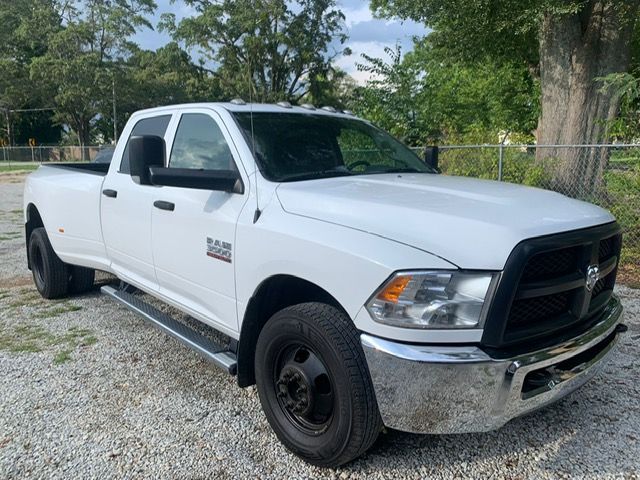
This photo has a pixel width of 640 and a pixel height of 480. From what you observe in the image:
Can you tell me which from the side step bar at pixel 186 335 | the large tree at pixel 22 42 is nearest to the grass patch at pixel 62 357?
the side step bar at pixel 186 335

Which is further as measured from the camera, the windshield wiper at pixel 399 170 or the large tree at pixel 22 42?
the large tree at pixel 22 42

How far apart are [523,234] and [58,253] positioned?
4.68 m

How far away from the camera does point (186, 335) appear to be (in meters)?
3.47

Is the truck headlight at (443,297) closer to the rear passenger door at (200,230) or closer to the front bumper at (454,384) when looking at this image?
the front bumper at (454,384)

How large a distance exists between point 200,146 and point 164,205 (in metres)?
0.48

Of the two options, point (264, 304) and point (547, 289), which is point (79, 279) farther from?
point (547, 289)

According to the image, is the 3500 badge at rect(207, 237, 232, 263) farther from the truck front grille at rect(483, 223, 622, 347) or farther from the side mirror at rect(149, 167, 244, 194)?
the truck front grille at rect(483, 223, 622, 347)

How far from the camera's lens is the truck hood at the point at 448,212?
2.18 metres

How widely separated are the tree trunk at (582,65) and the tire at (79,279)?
22.0 ft

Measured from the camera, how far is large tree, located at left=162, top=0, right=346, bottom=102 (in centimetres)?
3394

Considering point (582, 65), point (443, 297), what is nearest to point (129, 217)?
point (443, 297)

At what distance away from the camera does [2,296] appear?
585cm

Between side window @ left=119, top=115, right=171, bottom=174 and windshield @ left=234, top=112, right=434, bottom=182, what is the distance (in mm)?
885

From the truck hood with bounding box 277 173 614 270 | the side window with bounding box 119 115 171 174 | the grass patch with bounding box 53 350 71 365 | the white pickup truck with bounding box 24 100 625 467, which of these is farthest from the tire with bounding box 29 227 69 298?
the truck hood with bounding box 277 173 614 270
